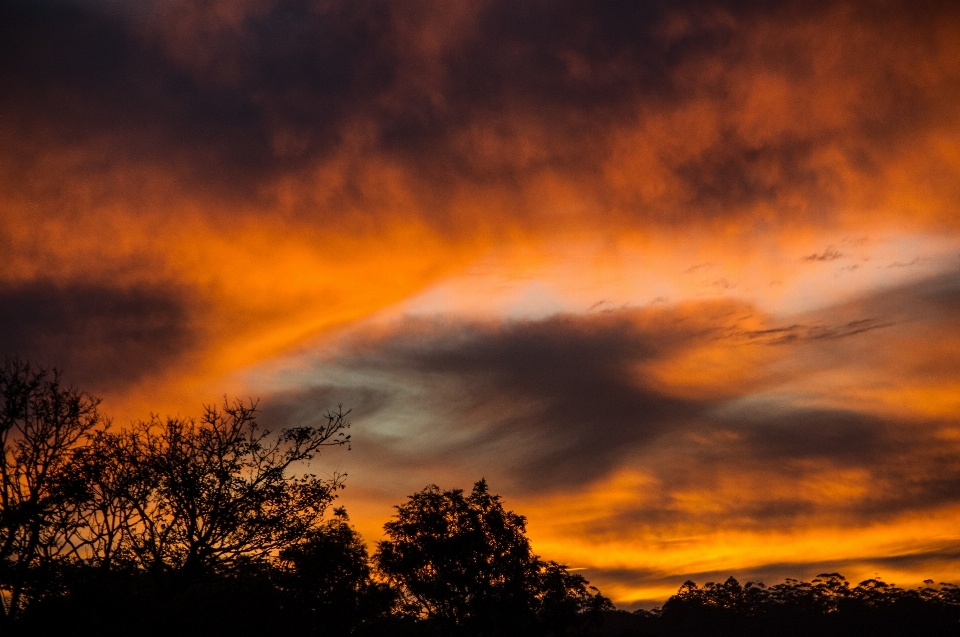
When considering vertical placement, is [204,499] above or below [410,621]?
above

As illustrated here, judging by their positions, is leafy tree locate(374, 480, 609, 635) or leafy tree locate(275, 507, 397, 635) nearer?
leafy tree locate(275, 507, 397, 635)

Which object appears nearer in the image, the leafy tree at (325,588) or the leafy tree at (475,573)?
the leafy tree at (325,588)

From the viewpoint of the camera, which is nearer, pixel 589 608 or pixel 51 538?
pixel 51 538

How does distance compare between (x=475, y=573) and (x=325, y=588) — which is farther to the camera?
(x=475, y=573)

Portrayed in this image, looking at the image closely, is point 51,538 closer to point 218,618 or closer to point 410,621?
→ point 218,618

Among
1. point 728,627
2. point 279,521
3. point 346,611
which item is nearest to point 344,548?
point 346,611

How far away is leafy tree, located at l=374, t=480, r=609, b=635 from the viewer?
7312 centimetres

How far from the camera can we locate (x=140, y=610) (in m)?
37.1

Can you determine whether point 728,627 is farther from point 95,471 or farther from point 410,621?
point 95,471

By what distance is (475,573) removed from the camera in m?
73.9

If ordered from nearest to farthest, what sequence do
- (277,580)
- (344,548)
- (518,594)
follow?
(277,580), (344,548), (518,594)

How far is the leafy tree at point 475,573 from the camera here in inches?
2879

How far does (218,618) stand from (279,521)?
5401 mm

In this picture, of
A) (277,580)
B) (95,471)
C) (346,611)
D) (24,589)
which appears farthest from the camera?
(346,611)
